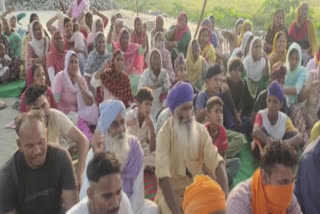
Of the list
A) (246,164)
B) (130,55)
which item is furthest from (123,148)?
(130,55)

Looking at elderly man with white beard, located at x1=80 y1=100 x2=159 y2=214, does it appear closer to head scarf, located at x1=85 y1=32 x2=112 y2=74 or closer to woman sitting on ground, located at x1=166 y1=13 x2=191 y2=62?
head scarf, located at x1=85 y1=32 x2=112 y2=74

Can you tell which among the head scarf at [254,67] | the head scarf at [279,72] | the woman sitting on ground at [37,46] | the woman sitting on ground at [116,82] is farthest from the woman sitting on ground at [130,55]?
Result: the head scarf at [279,72]

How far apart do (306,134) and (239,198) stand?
2882 mm

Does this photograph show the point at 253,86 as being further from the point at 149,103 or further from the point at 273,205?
the point at 273,205

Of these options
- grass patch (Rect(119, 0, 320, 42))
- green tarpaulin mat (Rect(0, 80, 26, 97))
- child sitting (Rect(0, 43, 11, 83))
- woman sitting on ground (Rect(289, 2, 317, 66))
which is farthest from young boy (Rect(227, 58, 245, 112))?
grass patch (Rect(119, 0, 320, 42))

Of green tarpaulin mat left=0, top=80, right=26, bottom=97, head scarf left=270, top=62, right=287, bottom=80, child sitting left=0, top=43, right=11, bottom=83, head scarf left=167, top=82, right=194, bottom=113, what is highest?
head scarf left=167, top=82, right=194, bottom=113

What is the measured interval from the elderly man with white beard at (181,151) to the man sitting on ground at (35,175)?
0.67 m

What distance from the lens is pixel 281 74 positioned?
5367 millimetres

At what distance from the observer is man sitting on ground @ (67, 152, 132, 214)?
7.59 feet

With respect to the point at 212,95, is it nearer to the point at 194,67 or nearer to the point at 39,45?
the point at 194,67

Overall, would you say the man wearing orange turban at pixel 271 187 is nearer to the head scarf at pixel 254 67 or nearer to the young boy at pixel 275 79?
the young boy at pixel 275 79

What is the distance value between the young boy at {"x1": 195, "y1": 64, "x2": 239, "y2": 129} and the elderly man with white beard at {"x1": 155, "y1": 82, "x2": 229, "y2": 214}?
1.23 metres

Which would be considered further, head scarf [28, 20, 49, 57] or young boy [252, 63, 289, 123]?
head scarf [28, 20, 49, 57]

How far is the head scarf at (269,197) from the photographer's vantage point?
2.46 m
